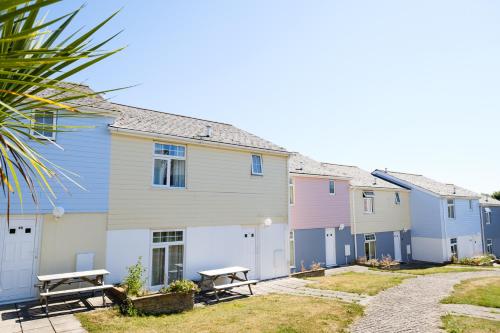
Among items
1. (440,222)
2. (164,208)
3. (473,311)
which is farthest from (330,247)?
(164,208)

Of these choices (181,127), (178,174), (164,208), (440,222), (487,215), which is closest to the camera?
(164,208)

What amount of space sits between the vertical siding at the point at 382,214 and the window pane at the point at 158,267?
15.6m

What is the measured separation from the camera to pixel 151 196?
12453 millimetres

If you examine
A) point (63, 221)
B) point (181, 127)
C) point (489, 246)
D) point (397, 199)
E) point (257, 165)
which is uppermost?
point (181, 127)

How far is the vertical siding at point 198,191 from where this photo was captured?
11891mm

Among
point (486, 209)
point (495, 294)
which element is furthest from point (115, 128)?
point (486, 209)

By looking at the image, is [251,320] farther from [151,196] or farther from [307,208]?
[307,208]

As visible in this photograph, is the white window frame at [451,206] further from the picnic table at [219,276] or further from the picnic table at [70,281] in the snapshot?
the picnic table at [70,281]

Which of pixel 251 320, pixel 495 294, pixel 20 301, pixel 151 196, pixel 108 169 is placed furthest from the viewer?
pixel 495 294

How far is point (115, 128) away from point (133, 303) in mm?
5798

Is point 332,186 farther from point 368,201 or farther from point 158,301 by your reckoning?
point 158,301

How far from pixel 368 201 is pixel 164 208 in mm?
18038

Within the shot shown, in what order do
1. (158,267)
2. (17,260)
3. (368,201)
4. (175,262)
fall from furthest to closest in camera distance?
1. (368,201)
2. (175,262)
3. (158,267)
4. (17,260)

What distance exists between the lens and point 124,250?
11.6m
